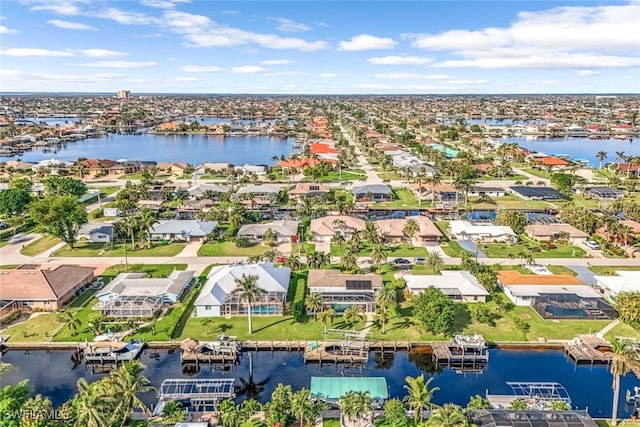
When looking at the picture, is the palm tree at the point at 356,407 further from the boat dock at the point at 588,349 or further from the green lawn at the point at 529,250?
the green lawn at the point at 529,250

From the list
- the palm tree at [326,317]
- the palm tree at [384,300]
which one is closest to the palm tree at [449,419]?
the palm tree at [384,300]

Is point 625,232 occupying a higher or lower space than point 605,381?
higher

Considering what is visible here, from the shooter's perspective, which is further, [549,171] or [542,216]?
[549,171]

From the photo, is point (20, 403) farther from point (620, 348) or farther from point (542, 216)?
point (542, 216)

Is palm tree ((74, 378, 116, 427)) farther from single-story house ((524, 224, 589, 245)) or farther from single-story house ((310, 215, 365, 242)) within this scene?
single-story house ((524, 224, 589, 245))

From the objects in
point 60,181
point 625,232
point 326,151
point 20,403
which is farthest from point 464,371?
point 326,151
